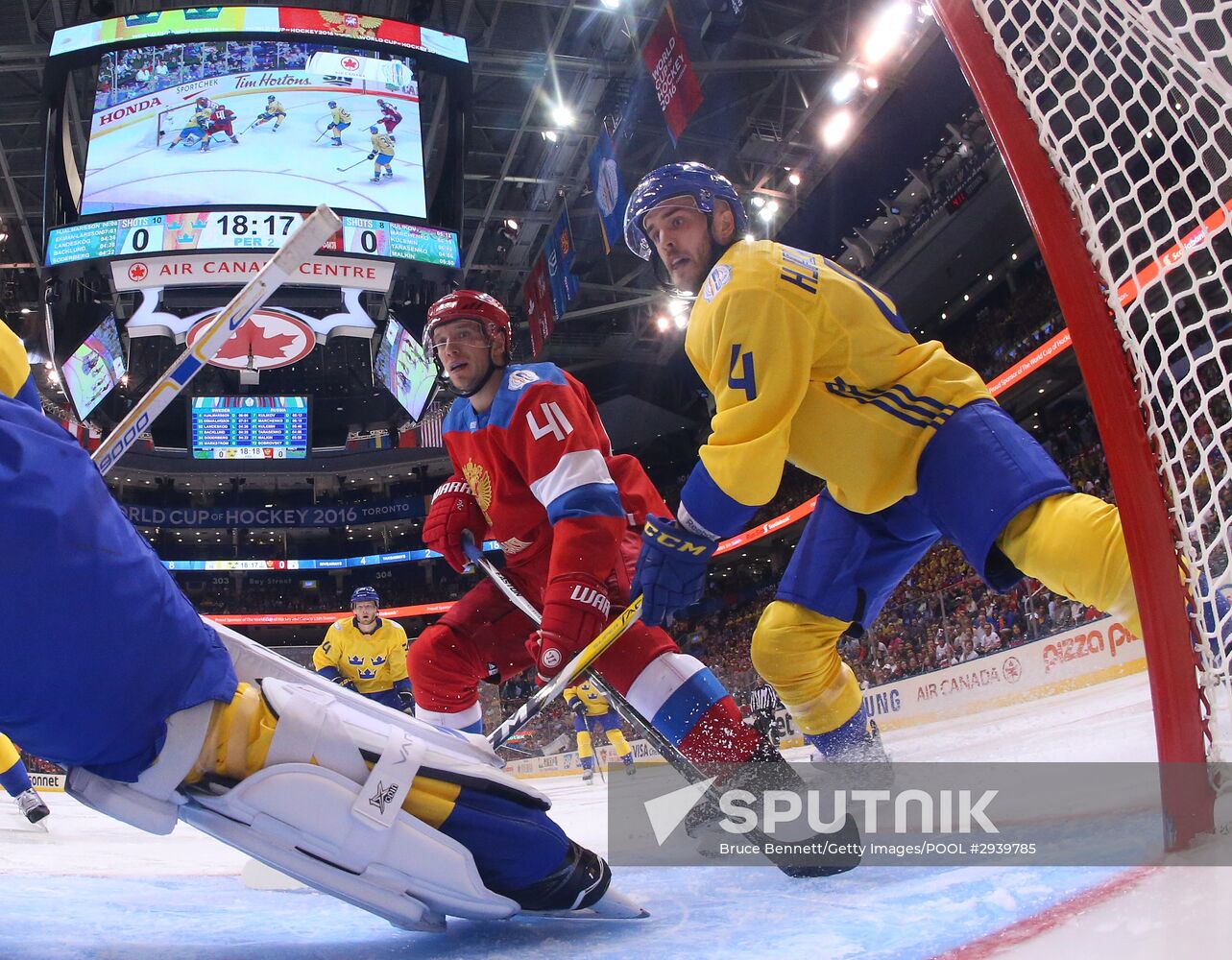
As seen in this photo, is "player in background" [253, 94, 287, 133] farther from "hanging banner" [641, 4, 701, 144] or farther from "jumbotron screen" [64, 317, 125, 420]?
"hanging banner" [641, 4, 701, 144]

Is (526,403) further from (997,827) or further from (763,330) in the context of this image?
(997,827)

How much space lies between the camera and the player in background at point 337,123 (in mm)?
7791

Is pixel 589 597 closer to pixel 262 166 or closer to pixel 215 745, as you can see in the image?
pixel 215 745

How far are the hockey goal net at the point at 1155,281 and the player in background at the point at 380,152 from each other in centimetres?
730

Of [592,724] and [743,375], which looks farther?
[592,724]

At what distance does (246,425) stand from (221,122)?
26.4ft

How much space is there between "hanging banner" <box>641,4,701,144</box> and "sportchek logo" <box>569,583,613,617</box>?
22.7 ft

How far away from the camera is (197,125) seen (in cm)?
785

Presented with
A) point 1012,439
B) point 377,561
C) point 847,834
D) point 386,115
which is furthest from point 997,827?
point 377,561

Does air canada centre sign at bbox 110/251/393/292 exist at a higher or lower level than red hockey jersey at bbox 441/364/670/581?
higher

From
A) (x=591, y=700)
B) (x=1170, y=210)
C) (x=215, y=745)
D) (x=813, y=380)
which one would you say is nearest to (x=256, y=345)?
(x=591, y=700)

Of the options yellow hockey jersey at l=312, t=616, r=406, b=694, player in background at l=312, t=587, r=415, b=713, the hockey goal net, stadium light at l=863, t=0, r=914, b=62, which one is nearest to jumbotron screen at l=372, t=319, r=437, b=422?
player in background at l=312, t=587, r=415, b=713

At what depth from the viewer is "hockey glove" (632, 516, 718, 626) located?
5.51 feet

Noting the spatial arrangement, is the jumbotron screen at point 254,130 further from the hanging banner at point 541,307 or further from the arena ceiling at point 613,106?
the hanging banner at point 541,307
